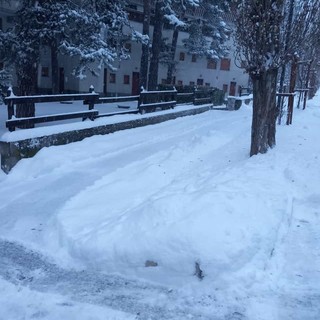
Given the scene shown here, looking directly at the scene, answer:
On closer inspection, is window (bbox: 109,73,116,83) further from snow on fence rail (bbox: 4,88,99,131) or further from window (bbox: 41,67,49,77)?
snow on fence rail (bbox: 4,88,99,131)

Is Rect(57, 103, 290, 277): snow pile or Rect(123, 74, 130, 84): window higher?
Rect(123, 74, 130, 84): window

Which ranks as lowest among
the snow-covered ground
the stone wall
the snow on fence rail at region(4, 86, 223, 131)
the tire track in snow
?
the tire track in snow

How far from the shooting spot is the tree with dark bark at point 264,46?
8.00m

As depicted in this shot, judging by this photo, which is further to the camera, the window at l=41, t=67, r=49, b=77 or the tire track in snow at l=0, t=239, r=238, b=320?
the window at l=41, t=67, r=49, b=77

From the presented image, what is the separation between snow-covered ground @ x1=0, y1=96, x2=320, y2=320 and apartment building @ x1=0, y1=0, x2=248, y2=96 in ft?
65.7

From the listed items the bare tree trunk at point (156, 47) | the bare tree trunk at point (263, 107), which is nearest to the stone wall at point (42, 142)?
the bare tree trunk at point (263, 107)

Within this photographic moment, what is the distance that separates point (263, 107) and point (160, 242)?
5.19 metres

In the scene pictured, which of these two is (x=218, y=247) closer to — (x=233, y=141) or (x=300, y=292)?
(x=300, y=292)

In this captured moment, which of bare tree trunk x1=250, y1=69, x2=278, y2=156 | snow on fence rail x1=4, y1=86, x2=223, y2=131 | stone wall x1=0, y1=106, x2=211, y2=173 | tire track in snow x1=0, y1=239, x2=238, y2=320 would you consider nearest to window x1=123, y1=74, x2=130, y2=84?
snow on fence rail x1=4, y1=86, x2=223, y2=131

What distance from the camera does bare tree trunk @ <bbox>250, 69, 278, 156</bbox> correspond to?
841cm

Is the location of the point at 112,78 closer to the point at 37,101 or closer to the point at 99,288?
the point at 37,101

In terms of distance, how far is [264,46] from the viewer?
8016 mm

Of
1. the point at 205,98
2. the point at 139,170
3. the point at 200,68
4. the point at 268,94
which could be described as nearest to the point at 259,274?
the point at 139,170

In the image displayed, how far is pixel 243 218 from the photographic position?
489 centimetres
